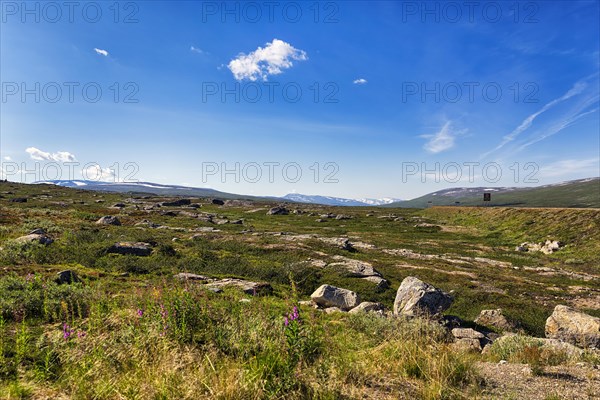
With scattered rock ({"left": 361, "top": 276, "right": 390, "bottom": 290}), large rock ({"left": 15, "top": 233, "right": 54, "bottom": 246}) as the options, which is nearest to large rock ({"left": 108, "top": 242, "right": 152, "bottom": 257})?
large rock ({"left": 15, "top": 233, "right": 54, "bottom": 246})

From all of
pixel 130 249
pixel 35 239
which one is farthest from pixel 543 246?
pixel 35 239

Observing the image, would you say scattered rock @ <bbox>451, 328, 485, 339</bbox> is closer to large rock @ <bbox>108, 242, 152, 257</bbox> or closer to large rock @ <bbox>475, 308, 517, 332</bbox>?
large rock @ <bbox>475, 308, 517, 332</bbox>

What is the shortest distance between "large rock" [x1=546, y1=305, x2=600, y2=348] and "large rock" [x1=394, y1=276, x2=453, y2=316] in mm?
4515

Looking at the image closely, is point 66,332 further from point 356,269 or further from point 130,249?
point 356,269

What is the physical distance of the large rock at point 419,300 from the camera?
16.1 metres

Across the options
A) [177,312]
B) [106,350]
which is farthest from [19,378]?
[177,312]

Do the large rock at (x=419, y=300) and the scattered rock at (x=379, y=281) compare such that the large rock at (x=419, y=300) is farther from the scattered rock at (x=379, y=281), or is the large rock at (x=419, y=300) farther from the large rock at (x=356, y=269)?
the large rock at (x=356, y=269)

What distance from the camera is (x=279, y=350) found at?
6.02 metres

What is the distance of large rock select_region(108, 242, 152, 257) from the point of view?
78.0ft

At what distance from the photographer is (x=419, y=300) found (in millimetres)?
16250

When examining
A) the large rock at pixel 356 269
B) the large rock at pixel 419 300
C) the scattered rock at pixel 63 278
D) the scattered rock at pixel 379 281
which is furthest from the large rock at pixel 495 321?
the scattered rock at pixel 63 278

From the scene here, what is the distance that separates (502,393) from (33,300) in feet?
38.9

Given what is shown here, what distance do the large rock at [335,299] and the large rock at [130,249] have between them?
48.5 ft

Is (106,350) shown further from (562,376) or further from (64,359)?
(562,376)
